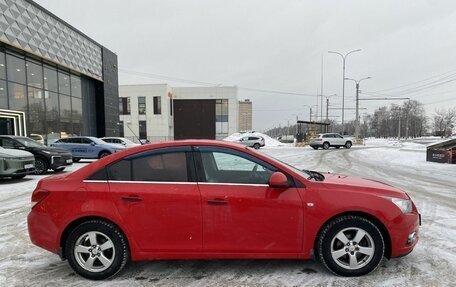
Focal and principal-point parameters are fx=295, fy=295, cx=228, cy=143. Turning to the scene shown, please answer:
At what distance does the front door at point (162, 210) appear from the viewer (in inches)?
127

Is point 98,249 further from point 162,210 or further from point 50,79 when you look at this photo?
point 50,79

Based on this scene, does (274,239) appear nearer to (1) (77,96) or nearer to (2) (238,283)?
(2) (238,283)

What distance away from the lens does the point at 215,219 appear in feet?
10.6

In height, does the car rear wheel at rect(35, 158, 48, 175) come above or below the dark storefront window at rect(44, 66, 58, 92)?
below

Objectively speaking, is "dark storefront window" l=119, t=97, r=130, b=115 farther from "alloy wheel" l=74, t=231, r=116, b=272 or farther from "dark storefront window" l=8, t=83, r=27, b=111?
"alloy wheel" l=74, t=231, r=116, b=272

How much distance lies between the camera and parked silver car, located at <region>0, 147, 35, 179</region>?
9211 mm

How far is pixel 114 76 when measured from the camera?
33719mm

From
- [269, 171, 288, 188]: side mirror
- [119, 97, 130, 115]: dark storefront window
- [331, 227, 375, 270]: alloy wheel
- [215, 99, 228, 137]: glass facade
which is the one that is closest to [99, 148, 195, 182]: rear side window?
[269, 171, 288, 188]: side mirror

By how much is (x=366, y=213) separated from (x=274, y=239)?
1049mm

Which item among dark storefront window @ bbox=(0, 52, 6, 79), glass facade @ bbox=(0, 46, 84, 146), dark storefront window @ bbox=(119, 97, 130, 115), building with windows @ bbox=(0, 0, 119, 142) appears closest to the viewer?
dark storefront window @ bbox=(0, 52, 6, 79)

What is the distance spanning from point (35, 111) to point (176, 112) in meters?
41.1

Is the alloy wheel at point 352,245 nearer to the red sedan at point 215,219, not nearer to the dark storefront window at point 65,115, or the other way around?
the red sedan at point 215,219

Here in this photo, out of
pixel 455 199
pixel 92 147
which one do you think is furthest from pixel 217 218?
pixel 92 147

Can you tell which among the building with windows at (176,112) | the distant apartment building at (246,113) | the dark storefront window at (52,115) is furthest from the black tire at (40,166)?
the distant apartment building at (246,113)
